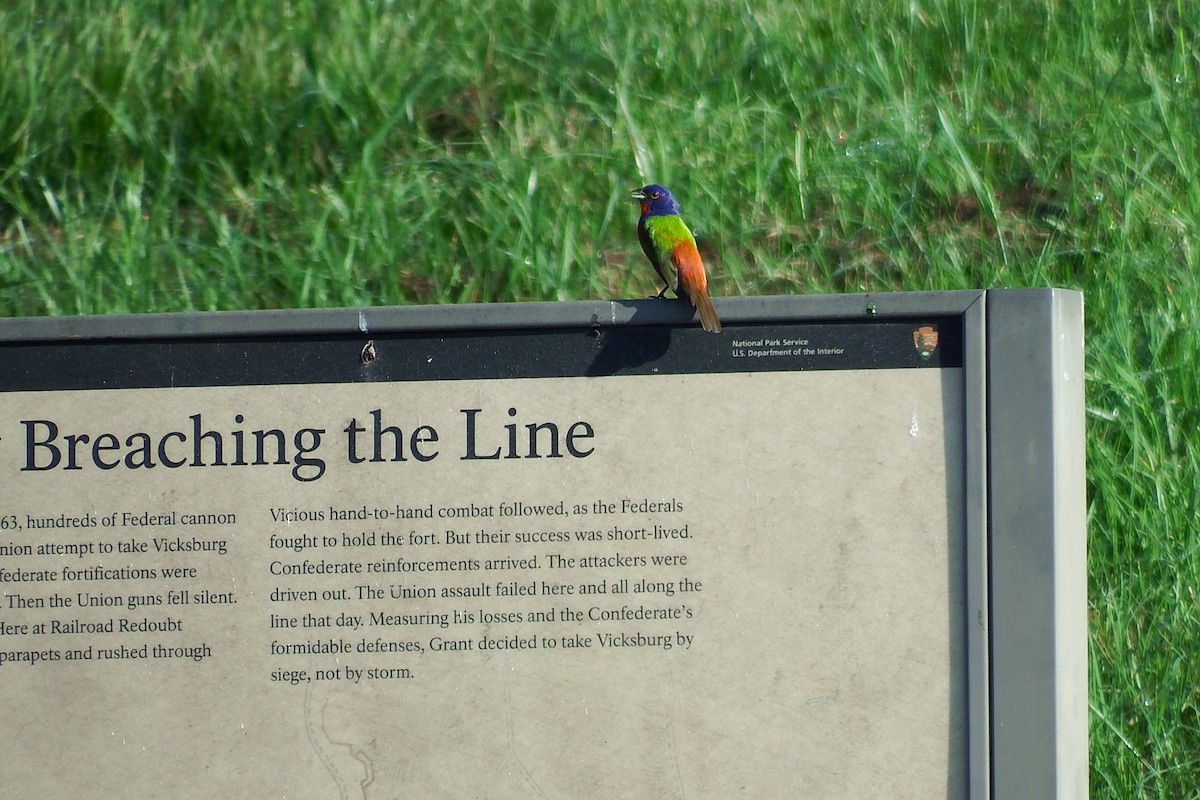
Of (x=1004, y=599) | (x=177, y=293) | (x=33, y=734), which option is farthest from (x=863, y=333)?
(x=177, y=293)

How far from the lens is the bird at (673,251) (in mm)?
1776

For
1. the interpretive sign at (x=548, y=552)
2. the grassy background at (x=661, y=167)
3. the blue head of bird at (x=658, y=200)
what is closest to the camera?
the interpretive sign at (x=548, y=552)

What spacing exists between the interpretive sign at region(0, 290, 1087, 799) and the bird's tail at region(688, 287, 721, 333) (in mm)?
26

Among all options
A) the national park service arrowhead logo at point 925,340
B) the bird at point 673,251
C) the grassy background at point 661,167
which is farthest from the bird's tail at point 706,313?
the grassy background at point 661,167

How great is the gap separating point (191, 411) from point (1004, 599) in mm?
1353

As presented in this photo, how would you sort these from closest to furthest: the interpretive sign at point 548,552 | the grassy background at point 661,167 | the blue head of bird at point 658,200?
the interpretive sign at point 548,552 → the blue head of bird at point 658,200 → the grassy background at point 661,167

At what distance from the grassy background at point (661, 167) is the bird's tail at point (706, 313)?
133 cm

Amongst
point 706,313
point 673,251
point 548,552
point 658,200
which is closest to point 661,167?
point 658,200

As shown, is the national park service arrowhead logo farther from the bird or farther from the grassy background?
the grassy background

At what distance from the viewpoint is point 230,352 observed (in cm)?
183

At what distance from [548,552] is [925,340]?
698 millimetres

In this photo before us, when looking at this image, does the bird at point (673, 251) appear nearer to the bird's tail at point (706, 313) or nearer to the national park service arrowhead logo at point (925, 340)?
the bird's tail at point (706, 313)

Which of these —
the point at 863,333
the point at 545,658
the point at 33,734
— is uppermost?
the point at 863,333

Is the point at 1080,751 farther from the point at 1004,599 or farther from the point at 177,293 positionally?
the point at 177,293
